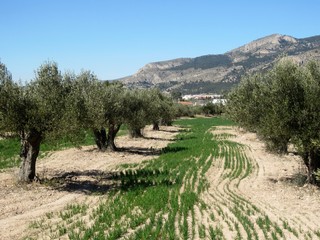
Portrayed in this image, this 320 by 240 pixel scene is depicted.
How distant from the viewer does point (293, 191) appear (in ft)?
70.7

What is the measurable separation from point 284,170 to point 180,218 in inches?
616

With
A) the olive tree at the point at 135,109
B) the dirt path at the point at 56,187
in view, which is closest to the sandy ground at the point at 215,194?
the dirt path at the point at 56,187

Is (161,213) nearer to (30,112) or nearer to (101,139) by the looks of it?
(30,112)

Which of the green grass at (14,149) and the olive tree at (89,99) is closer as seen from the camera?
the green grass at (14,149)

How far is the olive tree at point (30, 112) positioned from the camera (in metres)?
20.7

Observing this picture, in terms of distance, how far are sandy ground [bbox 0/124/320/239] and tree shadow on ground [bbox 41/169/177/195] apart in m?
0.06

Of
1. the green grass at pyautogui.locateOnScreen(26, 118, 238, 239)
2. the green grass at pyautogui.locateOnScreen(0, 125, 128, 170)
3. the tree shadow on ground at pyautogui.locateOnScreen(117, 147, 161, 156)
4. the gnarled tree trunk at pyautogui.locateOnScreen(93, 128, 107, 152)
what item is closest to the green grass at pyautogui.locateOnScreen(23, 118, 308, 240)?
the green grass at pyautogui.locateOnScreen(26, 118, 238, 239)

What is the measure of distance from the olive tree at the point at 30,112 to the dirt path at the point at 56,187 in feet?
6.82

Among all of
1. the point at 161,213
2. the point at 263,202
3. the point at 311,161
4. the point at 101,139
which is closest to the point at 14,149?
the point at 101,139

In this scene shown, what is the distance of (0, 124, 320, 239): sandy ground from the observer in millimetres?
15570

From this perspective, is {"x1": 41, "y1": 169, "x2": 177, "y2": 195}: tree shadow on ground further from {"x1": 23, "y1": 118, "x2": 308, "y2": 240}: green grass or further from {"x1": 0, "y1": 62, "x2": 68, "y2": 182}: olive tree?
{"x1": 0, "y1": 62, "x2": 68, "y2": 182}: olive tree

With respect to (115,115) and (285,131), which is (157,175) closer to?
(285,131)

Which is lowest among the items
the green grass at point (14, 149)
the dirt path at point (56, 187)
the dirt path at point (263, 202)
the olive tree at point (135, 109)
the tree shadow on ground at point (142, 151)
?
the dirt path at point (263, 202)

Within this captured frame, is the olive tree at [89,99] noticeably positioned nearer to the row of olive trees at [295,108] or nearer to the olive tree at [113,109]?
the olive tree at [113,109]
